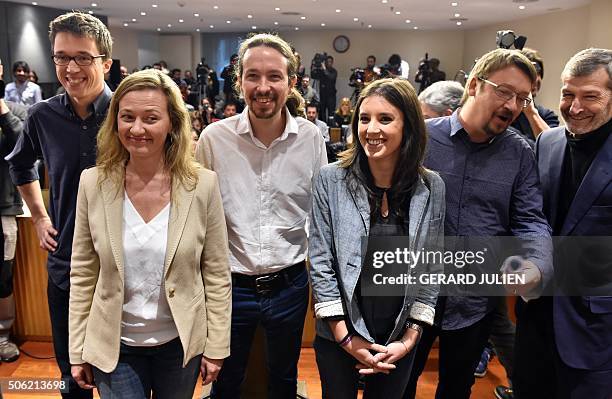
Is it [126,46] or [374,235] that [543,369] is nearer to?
[374,235]

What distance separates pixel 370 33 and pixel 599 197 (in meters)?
14.1

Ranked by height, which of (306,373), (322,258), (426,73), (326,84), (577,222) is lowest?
(306,373)

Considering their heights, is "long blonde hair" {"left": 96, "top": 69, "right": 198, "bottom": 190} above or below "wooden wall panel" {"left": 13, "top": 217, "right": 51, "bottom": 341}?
above

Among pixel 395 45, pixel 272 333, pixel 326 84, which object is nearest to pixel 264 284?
pixel 272 333

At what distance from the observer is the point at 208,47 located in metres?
16.1

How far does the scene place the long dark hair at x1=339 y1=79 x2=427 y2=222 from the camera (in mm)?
1410

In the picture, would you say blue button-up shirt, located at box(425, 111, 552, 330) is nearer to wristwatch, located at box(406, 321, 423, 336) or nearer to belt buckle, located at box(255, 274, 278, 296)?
wristwatch, located at box(406, 321, 423, 336)

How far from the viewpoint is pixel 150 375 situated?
1.42m

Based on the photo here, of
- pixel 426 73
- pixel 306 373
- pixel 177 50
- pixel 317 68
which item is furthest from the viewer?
pixel 177 50

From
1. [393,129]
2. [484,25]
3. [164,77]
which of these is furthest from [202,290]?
[484,25]

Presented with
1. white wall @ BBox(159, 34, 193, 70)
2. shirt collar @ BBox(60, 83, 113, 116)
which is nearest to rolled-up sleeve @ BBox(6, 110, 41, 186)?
shirt collar @ BBox(60, 83, 113, 116)

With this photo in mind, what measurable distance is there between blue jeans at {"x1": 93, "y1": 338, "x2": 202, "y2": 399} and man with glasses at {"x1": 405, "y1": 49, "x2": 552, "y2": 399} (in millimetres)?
755

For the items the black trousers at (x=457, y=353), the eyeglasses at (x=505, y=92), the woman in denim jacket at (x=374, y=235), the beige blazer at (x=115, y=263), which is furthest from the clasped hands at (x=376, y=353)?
the eyeglasses at (x=505, y=92)

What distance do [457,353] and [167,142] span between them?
3.68ft
